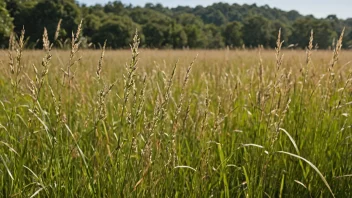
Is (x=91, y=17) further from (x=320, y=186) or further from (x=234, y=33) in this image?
(x=320, y=186)

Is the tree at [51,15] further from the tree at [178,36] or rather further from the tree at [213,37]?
the tree at [213,37]

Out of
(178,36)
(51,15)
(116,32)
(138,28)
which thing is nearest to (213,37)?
(178,36)

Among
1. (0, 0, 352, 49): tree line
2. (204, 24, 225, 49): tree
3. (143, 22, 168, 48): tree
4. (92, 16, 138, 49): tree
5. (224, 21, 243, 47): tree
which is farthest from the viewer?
(224, 21, 243, 47): tree

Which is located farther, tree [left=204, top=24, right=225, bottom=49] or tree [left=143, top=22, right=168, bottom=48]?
tree [left=204, top=24, right=225, bottom=49]

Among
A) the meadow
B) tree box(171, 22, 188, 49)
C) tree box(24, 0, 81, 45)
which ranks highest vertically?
tree box(24, 0, 81, 45)

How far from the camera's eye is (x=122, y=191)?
3.27ft

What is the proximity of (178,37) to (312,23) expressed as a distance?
91.6ft

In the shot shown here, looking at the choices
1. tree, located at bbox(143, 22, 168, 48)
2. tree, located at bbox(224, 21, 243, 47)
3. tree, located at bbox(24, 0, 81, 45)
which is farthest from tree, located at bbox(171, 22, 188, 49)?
tree, located at bbox(24, 0, 81, 45)

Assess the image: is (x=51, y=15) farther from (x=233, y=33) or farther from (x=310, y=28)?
(x=310, y=28)

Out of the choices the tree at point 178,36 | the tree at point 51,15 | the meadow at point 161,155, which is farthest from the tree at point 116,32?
the meadow at point 161,155

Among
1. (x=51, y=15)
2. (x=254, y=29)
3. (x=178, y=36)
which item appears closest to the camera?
(x=51, y=15)

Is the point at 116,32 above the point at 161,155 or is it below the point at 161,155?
above

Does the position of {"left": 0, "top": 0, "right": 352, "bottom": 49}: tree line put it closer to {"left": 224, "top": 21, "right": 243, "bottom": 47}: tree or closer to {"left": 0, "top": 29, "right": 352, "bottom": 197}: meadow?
{"left": 224, "top": 21, "right": 243, "bottom": 47}: tree

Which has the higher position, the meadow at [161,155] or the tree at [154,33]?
the tree at [154,33]
